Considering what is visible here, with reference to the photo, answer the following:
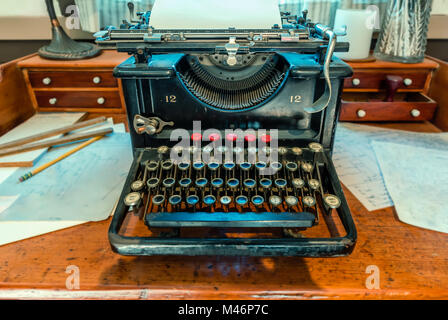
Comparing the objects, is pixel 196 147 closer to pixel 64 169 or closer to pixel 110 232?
pixel 110 232

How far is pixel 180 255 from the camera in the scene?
83 centimetres

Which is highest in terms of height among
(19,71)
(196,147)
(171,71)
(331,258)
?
(171,71)

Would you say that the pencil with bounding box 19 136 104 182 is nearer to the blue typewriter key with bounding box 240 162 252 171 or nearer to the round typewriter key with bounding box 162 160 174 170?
the round typewriter key with bounding box 162 160 174 170

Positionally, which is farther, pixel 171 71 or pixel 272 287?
pixel 171 71

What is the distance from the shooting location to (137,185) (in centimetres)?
98

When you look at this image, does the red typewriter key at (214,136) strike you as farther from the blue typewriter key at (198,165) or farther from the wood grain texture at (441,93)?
the wood grain texture at (441,93)

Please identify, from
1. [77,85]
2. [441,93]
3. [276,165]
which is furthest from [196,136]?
[441,93]

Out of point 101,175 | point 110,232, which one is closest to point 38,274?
point 110,232

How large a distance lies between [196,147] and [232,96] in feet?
0.74

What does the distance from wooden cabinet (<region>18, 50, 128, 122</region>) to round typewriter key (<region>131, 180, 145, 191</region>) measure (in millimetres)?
788

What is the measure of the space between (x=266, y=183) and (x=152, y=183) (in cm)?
36

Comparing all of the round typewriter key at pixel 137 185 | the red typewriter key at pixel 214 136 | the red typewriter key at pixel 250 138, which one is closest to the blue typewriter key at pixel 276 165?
the red typewriter key at pixel 250 138

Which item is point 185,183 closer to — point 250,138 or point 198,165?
point 198,165

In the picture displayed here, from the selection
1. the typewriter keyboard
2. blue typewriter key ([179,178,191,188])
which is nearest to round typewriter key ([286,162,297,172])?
the typewriter keyboard
